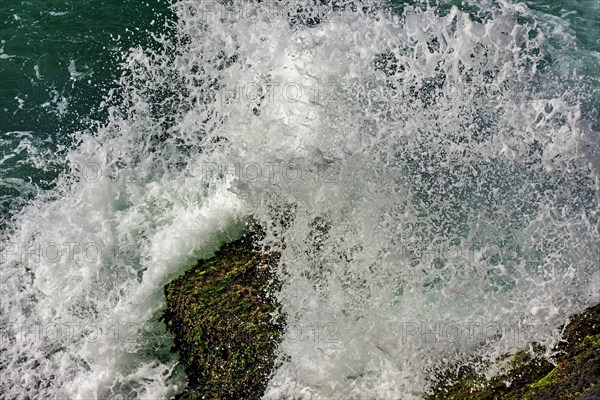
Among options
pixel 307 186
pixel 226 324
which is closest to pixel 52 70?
pixel 307 186

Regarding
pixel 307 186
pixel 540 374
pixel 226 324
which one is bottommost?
pixel 540 374

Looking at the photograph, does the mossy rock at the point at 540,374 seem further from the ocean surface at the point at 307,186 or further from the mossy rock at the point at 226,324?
the mossy rock at the point at 226,324

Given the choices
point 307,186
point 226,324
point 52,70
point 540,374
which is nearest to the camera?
point 540,374

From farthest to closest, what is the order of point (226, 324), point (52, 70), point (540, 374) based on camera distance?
point (52, 70), point (226, 324), point (540, 374)

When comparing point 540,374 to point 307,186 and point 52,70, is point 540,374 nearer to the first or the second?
point 307,186

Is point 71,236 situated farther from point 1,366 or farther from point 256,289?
point 256,289

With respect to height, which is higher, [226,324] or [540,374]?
[226,324]
